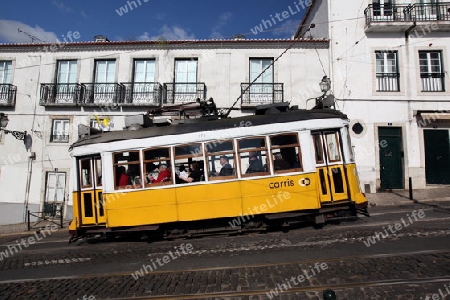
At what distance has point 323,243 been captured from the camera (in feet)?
21.2

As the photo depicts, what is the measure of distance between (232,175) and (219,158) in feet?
1.79

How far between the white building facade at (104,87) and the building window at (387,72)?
299 centimetres

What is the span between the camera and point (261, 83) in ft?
52.5

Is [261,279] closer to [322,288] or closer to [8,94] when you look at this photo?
[322,288]

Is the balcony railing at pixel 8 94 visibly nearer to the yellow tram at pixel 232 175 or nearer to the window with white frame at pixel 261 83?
the yellow tram at pixel 232 175

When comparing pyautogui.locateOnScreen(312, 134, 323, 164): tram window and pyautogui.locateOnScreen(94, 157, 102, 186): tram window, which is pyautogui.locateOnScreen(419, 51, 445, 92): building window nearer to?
pyautogui.locateOnScreen(312, 134, 323, 164): tram window

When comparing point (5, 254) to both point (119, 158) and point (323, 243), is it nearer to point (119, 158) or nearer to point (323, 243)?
point (119, 158)

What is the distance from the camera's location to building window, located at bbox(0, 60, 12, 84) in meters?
17.4

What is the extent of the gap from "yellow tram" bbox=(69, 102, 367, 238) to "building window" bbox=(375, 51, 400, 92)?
33.1 ft

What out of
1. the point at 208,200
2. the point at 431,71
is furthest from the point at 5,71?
the point at 431,71

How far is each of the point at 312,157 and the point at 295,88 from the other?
9.83 m

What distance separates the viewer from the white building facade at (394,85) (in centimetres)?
1511

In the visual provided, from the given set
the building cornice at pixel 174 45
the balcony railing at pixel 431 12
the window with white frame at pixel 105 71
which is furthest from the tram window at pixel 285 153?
the balcony railing at pixel 431 12

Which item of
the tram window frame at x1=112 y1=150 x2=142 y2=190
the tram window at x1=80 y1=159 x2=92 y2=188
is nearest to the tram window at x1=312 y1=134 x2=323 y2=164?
the tram window frame at x1=112 y1=150 x2=142 y2=190
